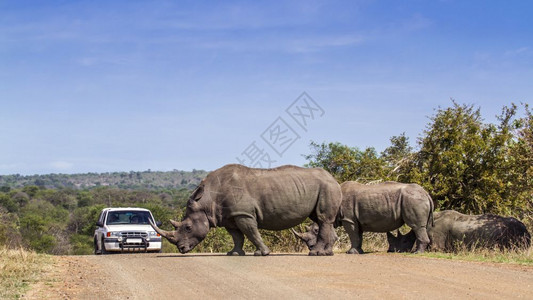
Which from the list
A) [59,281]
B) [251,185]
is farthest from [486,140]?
[59,281]

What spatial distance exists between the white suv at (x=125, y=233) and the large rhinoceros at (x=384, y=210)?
22.5 ft

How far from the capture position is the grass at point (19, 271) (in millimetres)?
11941

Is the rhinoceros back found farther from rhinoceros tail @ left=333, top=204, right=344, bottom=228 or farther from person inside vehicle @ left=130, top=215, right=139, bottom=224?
person inside vehicle @ left=130, top=215, right=139, bottom=224

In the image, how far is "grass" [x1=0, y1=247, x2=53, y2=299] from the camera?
1194cm

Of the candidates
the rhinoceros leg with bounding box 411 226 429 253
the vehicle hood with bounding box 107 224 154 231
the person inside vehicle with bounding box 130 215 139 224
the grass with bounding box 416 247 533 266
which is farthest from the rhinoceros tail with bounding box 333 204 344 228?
the person inside vehicle with bounding box 130 215 139 224

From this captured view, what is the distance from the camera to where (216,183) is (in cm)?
1756

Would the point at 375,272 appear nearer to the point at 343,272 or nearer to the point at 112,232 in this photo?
the point at 343,272

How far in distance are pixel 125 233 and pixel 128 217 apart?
Answer: 1.12 metres

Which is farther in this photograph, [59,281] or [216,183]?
[216,183]

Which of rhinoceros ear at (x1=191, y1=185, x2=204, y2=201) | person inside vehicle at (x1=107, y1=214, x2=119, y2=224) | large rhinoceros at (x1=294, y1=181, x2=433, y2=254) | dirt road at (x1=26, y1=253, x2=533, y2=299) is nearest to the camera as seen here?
dirt road at (x1=26, y1=253, x2=533, y2=299)

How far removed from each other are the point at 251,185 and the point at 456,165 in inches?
344

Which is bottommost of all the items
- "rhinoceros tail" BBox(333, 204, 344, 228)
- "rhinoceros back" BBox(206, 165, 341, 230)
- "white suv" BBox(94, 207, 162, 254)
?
"white suv" BBox(94, 207, 162, 254)

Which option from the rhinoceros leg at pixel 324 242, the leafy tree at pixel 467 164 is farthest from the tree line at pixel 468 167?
the rhinoceros leg at pixel 324 242

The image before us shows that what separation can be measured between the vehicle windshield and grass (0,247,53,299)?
6.12m
